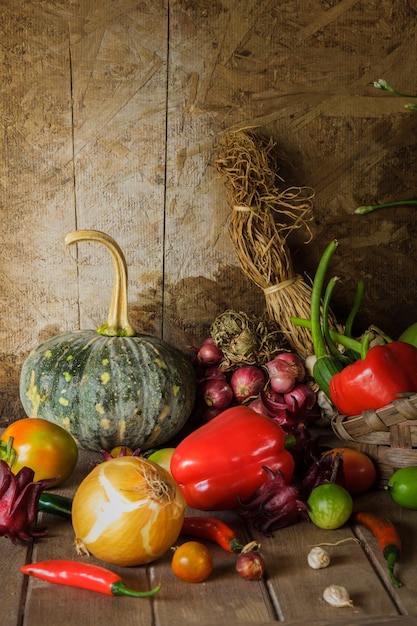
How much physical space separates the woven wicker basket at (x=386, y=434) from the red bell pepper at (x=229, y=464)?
19 cm

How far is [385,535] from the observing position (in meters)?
1.50

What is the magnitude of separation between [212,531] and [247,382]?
0.62 meters

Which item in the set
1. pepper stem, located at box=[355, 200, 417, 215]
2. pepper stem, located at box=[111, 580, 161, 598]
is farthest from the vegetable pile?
pepper stem, located at box=[355, 200, 417, 215]

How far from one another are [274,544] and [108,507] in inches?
14.3

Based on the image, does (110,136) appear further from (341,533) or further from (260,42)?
(341,533)

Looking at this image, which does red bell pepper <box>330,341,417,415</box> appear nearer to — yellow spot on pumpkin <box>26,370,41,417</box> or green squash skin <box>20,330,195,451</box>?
green squash skin <box>20,330,195,451</box>

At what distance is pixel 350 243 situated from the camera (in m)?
2.26

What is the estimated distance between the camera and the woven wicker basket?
5.45 feet

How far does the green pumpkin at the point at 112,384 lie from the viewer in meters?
1.91

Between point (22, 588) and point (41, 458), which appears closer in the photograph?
point (22, 588)

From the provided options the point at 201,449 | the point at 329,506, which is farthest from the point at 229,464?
the point at 329,506

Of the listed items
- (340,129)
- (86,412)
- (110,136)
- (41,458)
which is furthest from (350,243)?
(41,458)

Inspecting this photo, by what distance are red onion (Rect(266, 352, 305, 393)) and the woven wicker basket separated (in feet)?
1.01

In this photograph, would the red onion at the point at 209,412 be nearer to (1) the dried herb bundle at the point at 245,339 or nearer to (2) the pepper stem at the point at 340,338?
(1) the dried herb bundle at the point at 245,339
